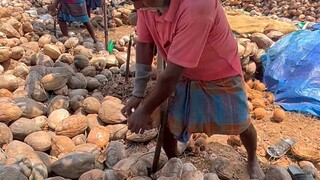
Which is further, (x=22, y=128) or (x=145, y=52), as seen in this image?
(x=22, y=128)

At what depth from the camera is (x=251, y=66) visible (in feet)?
14.1

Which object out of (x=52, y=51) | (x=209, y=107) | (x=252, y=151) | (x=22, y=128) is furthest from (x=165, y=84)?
(x=52, y=51)

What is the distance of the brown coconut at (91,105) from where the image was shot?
3090 millimetres

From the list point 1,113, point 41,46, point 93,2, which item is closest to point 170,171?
point 1,113

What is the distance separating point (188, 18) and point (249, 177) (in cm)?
125

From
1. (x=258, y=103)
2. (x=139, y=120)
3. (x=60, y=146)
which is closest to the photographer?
(x=139, y=120)

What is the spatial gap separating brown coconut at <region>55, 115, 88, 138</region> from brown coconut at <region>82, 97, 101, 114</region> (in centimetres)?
26

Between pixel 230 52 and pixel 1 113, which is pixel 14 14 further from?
pixel 230 52

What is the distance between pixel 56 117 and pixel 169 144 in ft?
3.46

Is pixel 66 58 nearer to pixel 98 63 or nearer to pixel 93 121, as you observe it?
pixel 98 63

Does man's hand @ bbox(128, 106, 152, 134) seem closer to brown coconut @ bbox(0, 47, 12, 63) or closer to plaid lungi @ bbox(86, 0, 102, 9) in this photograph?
brown coconut @ bbox(0, 47, 12, 63)

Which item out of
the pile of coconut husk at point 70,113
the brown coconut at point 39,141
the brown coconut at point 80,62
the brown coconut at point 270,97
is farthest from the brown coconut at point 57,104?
the brown coconut at point 270,97

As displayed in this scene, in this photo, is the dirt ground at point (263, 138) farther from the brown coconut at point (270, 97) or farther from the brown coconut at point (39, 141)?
the brown coconut at point (39, 141)

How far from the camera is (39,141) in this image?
2.59 meters
